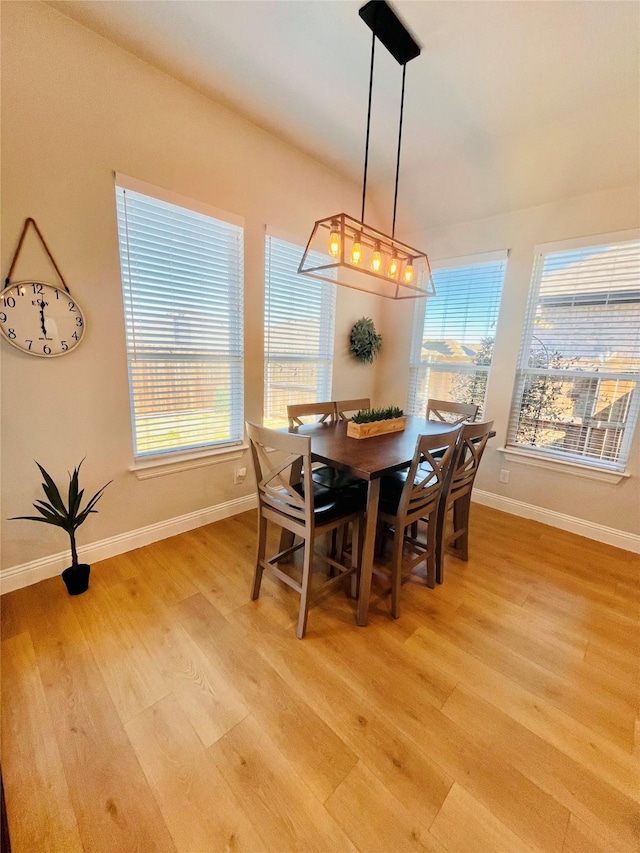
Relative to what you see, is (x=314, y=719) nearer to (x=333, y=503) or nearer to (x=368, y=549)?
(x=368, y=549)

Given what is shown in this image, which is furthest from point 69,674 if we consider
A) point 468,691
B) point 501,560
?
point 501,560

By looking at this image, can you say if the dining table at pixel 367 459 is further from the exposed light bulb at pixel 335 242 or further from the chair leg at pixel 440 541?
the exposed light bulb at pixel 335 242

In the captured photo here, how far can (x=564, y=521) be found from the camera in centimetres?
289

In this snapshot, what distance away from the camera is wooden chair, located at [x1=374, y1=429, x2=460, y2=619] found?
173 cm

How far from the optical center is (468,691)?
1.45 m

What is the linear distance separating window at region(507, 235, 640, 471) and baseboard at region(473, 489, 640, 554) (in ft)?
1.66

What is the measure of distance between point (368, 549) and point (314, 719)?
712mm

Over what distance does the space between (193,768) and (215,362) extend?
2.24 m

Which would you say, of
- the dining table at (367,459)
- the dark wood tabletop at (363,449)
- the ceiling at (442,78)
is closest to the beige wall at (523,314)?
the ceiling at (442,78)

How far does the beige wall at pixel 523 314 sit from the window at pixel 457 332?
0.10 meters

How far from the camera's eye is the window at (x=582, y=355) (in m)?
2.55

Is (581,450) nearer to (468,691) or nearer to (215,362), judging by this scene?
(468,691)

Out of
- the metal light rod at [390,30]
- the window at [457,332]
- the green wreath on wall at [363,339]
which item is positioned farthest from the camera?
the green wreath on wall at [363,339]

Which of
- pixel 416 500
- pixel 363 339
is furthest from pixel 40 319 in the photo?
pixel 363 339
